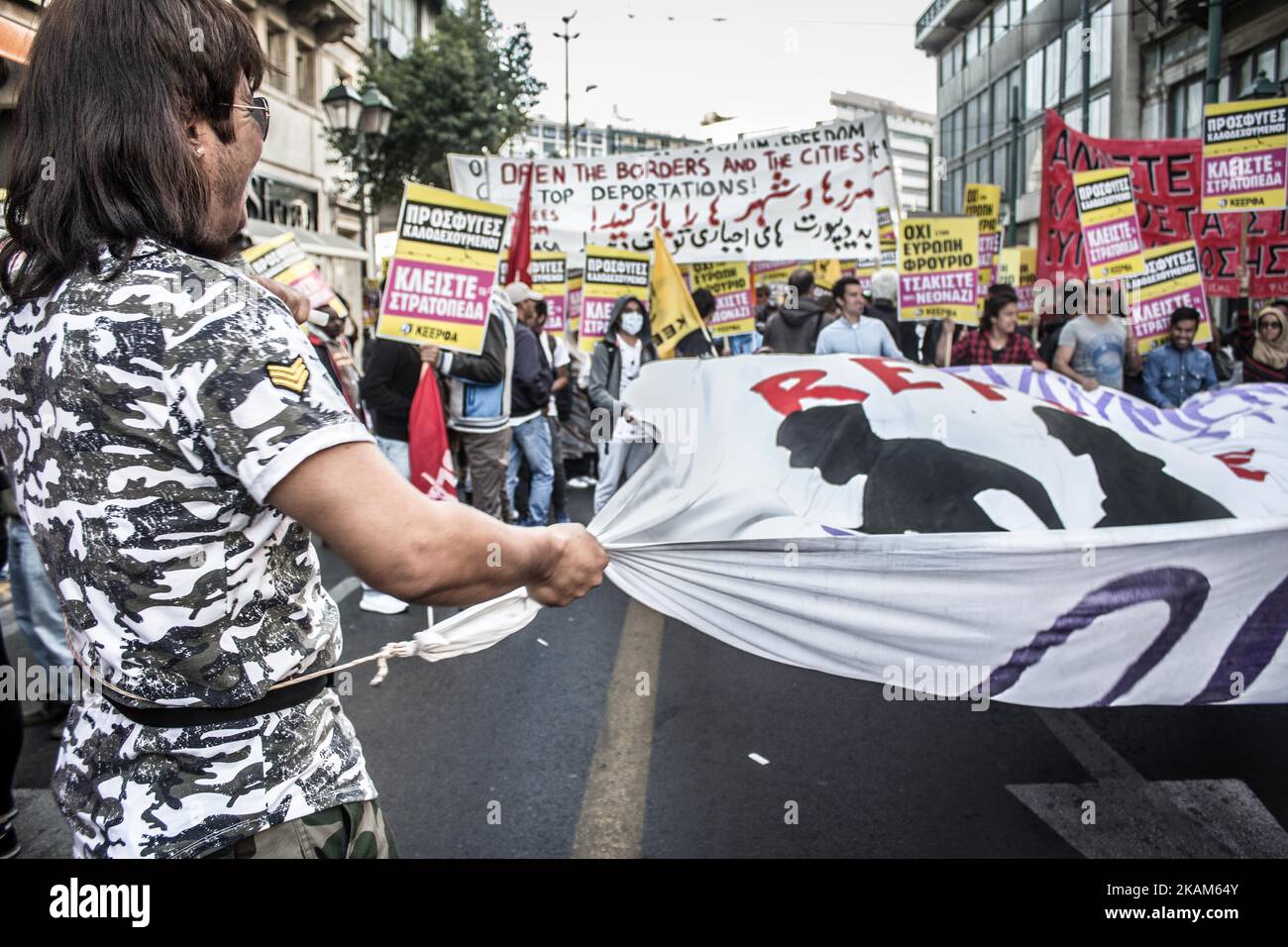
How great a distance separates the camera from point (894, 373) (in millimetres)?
4426

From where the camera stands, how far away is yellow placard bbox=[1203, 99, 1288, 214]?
395 inches

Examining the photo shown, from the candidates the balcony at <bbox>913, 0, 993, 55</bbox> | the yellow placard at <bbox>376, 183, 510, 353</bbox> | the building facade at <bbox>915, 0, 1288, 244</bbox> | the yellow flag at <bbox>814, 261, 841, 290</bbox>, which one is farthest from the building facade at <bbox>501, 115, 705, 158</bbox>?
the yellow placard at <bbox>376, 183, 510, 353</bbox>

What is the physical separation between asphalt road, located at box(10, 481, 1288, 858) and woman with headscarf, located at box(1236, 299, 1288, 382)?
5578mm

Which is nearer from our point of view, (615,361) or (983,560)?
(983,560)

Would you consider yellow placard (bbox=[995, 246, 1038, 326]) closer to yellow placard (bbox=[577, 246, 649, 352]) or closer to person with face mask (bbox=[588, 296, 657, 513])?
yellow placard (bbox=[577, 246, 649, 352])

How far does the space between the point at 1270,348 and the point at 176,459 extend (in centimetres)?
1007

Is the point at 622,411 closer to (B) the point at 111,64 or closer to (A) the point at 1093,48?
(B) the point at 111,64

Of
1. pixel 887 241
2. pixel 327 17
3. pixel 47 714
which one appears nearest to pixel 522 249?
pixel 47 714

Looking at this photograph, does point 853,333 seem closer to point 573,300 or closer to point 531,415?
point 531,415

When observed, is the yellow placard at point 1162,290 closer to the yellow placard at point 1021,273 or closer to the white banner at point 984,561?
the yellow placard at point 1021,273

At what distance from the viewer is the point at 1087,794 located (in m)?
3.92

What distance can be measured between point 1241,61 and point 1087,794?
23.9 metres
